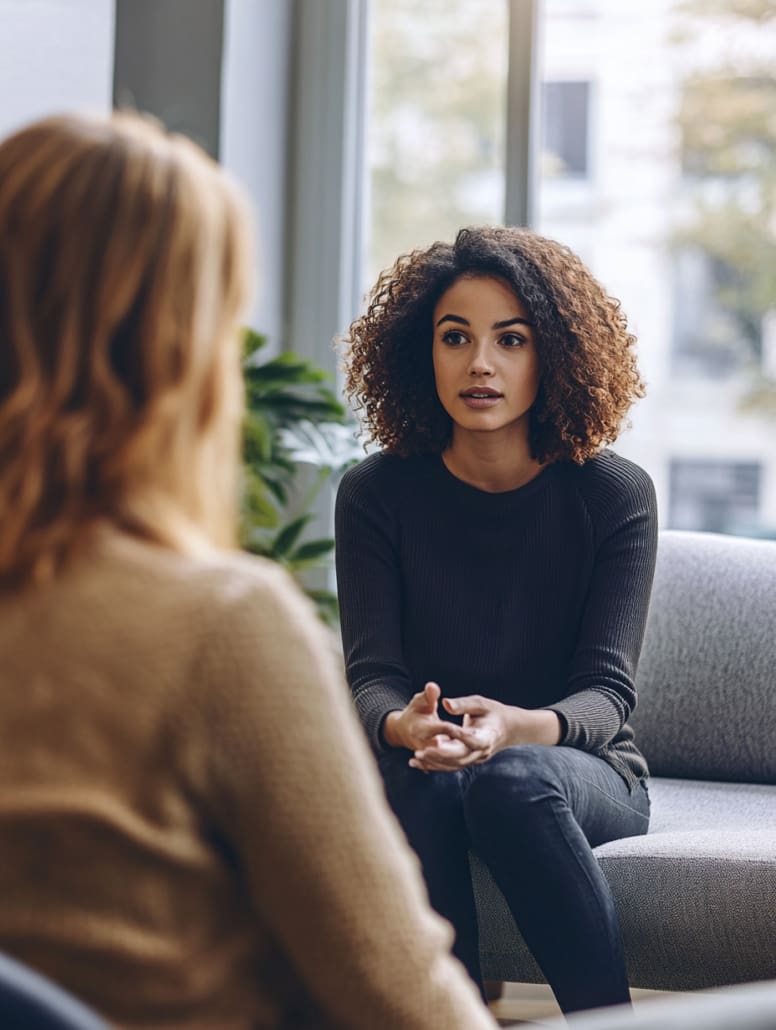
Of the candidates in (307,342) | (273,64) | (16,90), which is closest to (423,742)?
(16,90)

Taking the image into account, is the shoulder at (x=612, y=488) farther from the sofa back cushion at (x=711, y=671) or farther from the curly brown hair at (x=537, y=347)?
the sofa back cushion at (x=711, y=671)

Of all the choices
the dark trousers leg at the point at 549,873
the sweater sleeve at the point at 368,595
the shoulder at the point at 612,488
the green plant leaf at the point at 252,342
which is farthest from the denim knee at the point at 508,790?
the green plant leaf at the point at 252,342

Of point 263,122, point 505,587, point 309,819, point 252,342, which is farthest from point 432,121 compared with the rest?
point 309,819

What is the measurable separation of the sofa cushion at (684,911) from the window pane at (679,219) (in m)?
1.73

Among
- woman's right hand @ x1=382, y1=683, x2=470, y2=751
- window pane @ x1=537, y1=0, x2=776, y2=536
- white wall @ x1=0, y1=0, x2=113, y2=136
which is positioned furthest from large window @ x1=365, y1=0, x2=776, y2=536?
woman's right hand @ x1=382, y1=683, x2=470, y2=751

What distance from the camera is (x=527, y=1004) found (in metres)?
2.49

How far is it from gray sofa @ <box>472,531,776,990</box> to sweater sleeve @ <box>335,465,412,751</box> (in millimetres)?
290

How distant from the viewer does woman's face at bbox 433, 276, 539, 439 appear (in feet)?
6.64

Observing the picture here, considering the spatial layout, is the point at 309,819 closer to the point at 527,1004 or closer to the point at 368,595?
the point at 368,595

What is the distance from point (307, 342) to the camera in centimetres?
356

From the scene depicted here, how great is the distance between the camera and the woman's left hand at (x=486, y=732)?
1.75 m

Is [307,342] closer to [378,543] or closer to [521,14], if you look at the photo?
[521,14]

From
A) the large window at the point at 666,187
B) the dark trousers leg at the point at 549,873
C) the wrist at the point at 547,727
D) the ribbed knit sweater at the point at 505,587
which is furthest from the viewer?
the large window at the point at 666,187

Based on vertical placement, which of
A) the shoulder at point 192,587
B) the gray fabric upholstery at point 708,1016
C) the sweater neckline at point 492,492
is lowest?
the gray fabric upholstery at point 708,1016
